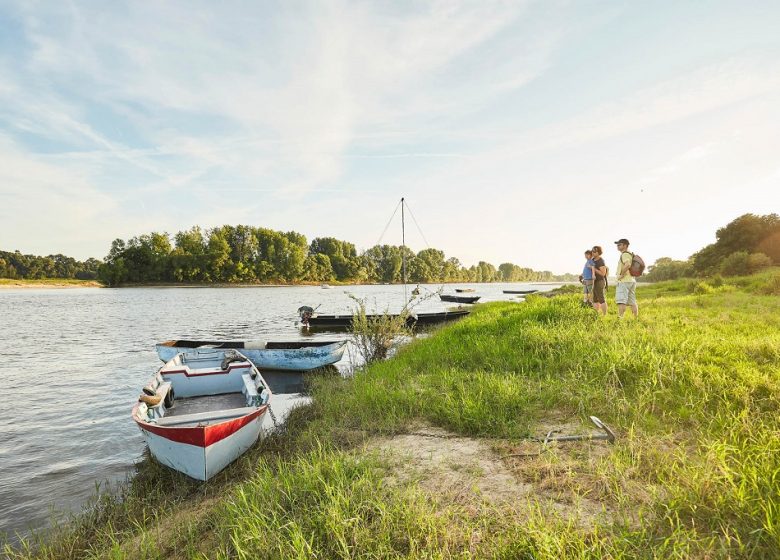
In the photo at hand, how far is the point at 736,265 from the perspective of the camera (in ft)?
95.0

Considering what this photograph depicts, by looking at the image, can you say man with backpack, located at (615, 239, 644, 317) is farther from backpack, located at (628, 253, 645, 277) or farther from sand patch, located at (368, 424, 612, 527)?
sand patch, located at (368, 424, 612, 527)

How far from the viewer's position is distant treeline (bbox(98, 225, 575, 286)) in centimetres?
10056

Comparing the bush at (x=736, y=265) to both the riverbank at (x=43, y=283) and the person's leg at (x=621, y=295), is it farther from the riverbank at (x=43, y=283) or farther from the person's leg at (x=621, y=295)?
the riverbank at (x=43, y=283)

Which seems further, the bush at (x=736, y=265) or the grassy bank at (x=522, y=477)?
the bush at (x=736, y=265)

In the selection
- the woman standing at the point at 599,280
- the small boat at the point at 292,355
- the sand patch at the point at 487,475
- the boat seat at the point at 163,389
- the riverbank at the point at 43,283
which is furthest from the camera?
the riverbank at the point at 43,283

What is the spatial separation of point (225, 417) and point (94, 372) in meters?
11.0

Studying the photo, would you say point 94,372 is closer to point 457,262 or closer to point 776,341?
point 776,341

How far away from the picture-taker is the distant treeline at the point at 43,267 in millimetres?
115812

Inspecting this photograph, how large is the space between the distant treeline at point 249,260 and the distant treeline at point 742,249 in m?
80.0

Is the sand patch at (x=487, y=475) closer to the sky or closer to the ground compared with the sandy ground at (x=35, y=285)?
closer to the ground

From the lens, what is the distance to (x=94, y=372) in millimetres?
14117

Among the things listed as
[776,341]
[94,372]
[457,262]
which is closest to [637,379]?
[776,341]

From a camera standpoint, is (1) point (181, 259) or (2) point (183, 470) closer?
(2) point (183, 470)

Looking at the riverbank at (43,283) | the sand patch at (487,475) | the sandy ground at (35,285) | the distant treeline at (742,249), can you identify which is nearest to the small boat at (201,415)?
the sand patch at (487,475)
